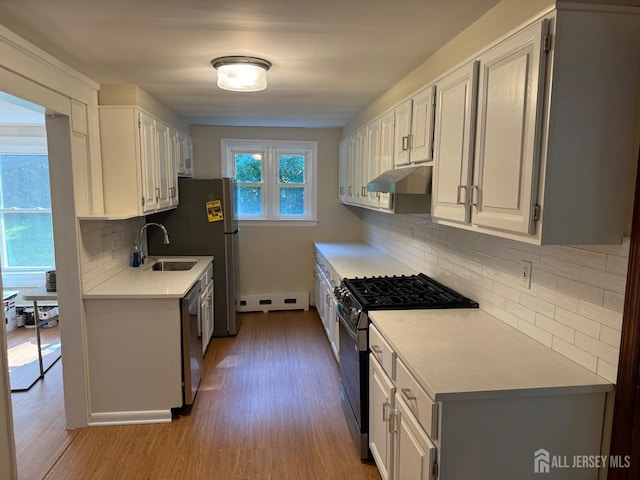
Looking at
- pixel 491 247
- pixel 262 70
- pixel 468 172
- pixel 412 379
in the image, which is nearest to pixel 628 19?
pixel 468 172

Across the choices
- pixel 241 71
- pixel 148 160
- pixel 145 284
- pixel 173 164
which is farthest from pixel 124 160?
pixel 241 71

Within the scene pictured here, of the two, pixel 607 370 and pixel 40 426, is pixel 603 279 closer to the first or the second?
pixel 607 370

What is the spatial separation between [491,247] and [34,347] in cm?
437

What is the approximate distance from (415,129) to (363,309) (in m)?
1.14

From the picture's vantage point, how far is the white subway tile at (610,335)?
1429mm

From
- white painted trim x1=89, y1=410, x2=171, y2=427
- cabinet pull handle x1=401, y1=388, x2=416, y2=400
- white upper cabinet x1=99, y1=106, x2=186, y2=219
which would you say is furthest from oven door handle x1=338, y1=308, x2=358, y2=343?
white upper cabinet x1=99, y1=106, x2=186, y2=219

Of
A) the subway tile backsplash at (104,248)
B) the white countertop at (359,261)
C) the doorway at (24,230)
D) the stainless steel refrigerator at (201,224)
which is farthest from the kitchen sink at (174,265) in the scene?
the white countertop at (359,261)

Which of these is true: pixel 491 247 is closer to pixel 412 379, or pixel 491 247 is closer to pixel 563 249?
pixel 563 249

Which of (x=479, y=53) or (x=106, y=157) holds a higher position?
(x=479, y=53)

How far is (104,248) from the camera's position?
3146mm

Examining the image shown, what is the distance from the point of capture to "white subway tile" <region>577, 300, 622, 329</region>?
1.43 metres

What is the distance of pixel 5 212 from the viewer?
16.3 feet

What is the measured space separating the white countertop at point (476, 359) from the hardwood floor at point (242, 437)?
0.98 meters

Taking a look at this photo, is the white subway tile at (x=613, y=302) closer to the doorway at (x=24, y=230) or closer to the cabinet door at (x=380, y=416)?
the cabinet door at (x=380, y=416)
